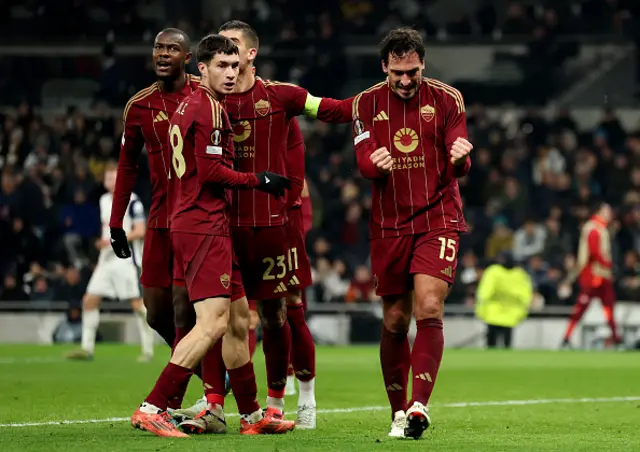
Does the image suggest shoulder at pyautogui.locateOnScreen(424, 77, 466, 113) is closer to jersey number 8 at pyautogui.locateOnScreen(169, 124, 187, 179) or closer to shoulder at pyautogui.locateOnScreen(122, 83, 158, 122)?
jersey number 8 at pyautogui.locateOnScreen(169, 124, 187, 179)

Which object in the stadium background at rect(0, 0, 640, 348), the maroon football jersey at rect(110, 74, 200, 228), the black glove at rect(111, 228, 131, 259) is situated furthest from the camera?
the stadium background at rect(0, 0, 640, 348)

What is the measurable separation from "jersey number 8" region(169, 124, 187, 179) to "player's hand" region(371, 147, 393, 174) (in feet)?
3.63

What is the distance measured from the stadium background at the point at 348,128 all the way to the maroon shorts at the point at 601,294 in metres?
0.98

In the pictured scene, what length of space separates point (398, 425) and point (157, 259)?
208 centimetres

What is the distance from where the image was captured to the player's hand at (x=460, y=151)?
805 centimetres

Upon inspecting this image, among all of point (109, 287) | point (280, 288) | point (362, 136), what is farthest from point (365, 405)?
point (109, 287)

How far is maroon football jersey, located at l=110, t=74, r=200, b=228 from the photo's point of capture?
362 inches

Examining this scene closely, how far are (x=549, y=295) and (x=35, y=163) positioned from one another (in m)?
10.4

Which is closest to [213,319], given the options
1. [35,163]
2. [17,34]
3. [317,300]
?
[317,300]

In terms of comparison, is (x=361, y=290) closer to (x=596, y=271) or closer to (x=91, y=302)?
(x=596, y=271)

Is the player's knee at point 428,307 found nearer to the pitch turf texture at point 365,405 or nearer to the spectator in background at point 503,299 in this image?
the pitch turf texture at point 365,405

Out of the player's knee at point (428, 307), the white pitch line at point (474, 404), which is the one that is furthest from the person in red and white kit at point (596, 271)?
the player's knee at point (428, 307)

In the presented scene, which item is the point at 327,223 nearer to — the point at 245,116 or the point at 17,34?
the point at 17,34

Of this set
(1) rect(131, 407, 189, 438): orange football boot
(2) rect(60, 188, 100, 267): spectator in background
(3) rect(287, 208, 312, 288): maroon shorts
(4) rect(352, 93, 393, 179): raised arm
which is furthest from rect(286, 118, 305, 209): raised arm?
(2) rect(60, 188, 100, 267): spectator in background
